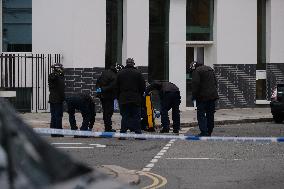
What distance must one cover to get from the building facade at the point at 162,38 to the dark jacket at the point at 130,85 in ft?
23.7

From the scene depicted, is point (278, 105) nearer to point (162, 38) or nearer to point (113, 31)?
point (162, 38)

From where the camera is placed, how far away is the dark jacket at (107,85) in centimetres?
1637

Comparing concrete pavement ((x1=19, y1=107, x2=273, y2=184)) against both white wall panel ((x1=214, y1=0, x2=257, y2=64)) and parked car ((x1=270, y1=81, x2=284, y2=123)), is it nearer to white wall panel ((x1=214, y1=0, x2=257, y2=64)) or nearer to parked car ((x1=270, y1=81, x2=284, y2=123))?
parked car ((x1=270, y1=81, x2=284, y2=123))

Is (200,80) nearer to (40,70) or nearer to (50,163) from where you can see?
(40,70)

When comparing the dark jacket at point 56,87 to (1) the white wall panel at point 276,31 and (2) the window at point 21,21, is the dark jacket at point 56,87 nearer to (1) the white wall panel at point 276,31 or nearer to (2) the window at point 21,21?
(2) the window at point 21,21

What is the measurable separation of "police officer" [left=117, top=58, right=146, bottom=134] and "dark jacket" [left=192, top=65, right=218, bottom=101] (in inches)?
46.3

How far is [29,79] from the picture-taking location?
2266cm

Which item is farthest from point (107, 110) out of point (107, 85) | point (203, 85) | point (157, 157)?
point (157, 157)

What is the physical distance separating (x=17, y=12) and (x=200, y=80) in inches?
351

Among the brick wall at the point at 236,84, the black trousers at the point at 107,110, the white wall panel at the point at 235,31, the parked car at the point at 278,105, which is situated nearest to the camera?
the black trousers at the point at 107,110

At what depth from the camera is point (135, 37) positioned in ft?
77.1

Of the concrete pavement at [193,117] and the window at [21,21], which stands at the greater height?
the window at [21,21]

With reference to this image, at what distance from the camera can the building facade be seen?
74.3 ft

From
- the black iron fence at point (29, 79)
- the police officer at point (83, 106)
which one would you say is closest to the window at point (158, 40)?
the black iron fence at point (29, 79)
